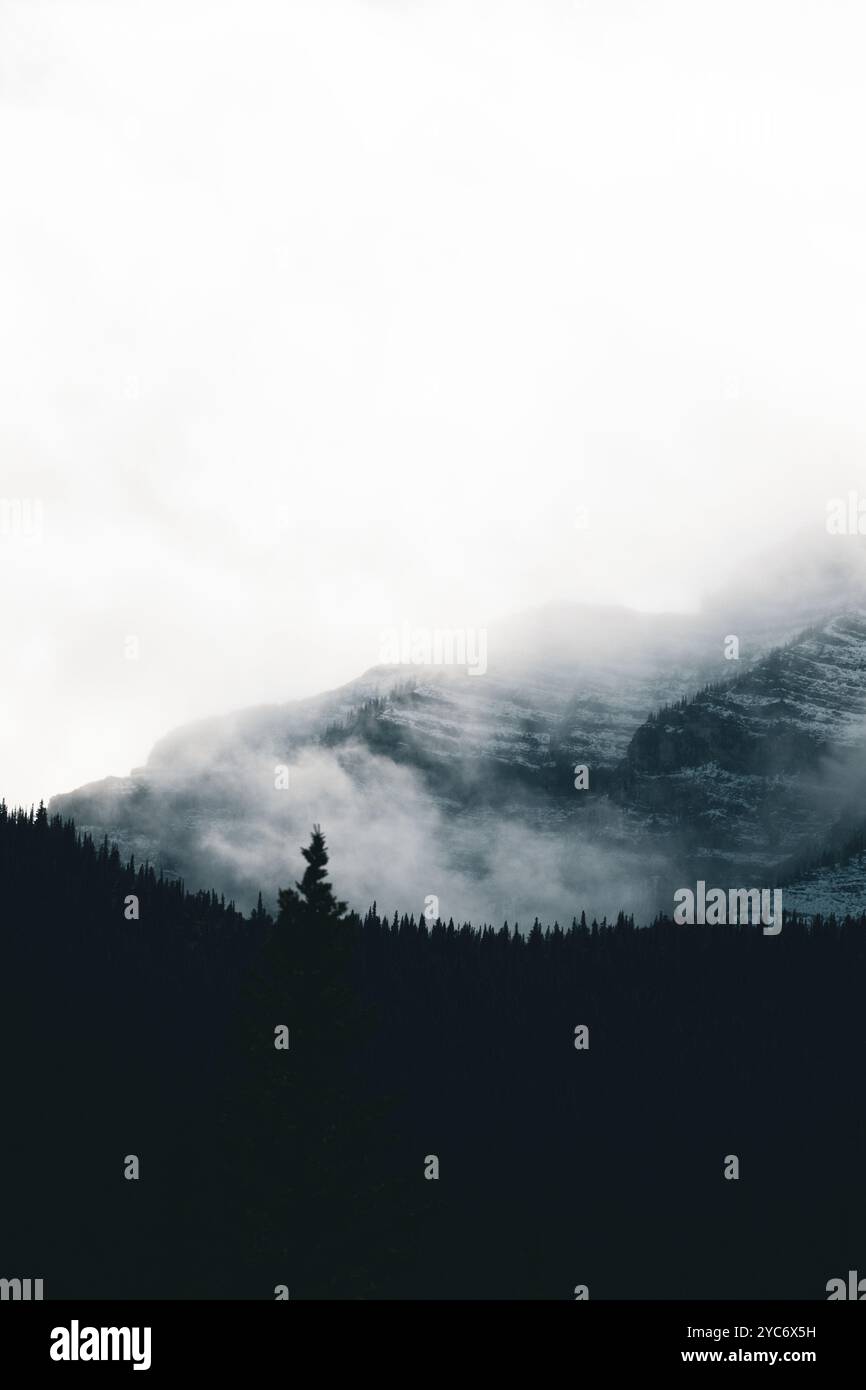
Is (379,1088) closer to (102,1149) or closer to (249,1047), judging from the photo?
(102,1149)

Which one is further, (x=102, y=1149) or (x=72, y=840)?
(x=72, y=840)

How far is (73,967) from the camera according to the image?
159250 millimetres

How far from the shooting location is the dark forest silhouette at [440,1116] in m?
135

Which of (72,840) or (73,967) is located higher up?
(72,840)

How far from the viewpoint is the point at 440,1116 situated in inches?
6407

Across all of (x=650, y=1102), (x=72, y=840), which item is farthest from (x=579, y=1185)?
(x=72, y=840)

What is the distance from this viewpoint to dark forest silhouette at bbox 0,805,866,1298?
13525 cm
